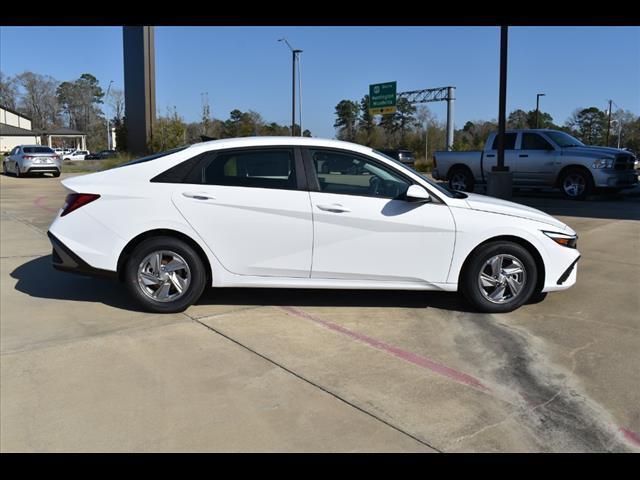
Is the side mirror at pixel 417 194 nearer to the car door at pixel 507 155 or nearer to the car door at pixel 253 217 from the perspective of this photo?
the car door at pixel 253 217

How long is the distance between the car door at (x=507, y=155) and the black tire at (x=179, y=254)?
1221 centimetres

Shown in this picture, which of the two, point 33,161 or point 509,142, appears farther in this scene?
point 33,161

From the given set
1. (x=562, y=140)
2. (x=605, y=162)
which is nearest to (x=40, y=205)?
(x=562, y=140)

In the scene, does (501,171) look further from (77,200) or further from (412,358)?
(77,200)

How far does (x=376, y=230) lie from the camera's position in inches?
200

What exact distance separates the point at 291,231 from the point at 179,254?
3.36 feet

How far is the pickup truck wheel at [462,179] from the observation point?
16.6 metres

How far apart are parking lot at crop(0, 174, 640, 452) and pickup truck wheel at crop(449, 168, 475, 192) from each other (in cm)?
1069

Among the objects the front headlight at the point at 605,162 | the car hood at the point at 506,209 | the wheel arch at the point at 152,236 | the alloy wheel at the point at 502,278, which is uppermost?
the front headlight at the point at 605,162

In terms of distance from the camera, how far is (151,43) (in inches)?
1254

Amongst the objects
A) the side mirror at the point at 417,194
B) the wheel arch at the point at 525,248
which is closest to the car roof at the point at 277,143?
the side mirror at the point at 417,194

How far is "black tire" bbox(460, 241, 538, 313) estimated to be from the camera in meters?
5.20

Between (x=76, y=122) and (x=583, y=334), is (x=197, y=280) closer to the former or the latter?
(x=583, y=334)
